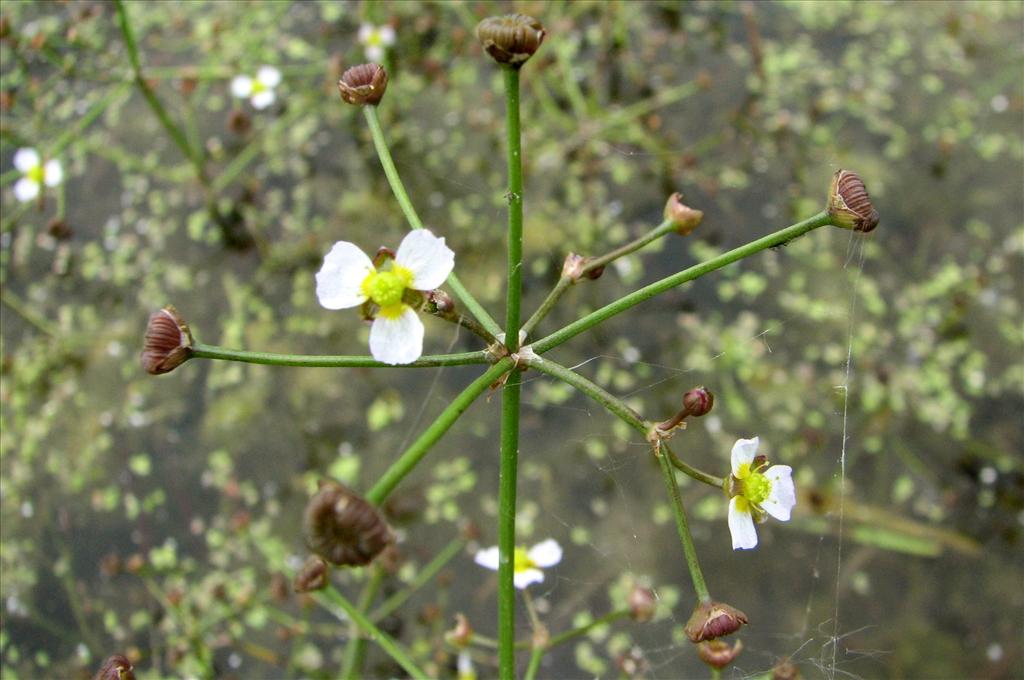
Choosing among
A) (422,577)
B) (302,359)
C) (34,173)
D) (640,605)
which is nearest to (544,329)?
(422,577)

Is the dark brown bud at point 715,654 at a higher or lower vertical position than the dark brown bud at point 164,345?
lower

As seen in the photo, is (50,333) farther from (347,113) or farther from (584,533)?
(584,533)

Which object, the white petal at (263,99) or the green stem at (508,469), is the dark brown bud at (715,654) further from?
the white petal at (263,99)

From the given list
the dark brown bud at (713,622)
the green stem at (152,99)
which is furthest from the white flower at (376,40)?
the dark brown bud at (713,622)

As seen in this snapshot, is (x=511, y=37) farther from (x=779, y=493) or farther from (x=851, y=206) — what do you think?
(x=779, y=493)

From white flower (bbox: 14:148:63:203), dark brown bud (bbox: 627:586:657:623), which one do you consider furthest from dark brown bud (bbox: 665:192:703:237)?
white flower (bbox: 14:148:63:203)

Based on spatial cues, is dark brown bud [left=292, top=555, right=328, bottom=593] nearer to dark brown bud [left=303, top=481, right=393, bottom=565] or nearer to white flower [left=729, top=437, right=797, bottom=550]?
dark brown bud [left=303, top=481, right=393, bottom=565]
